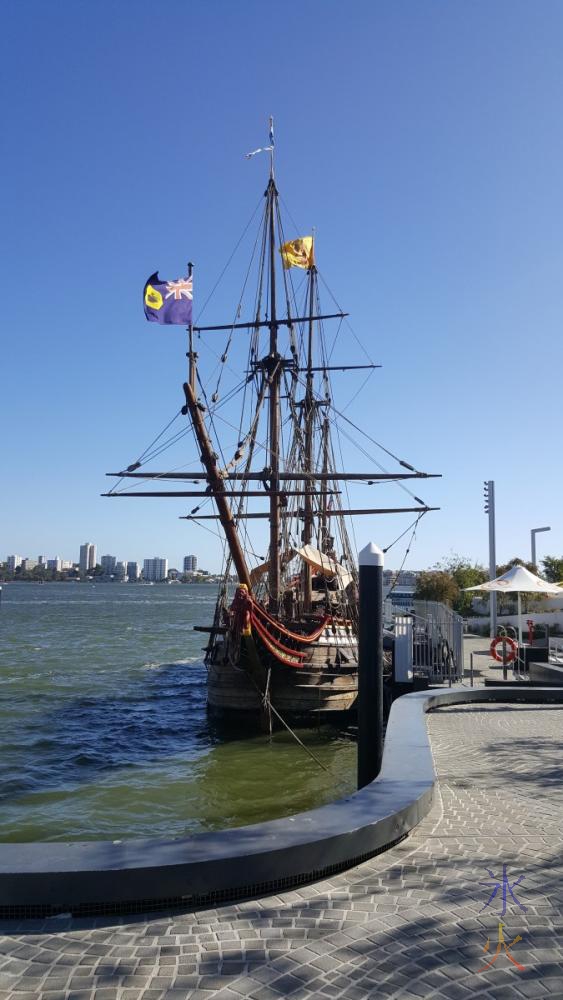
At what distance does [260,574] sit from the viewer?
84.0 feet

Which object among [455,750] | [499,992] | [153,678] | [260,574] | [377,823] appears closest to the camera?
[499,992]

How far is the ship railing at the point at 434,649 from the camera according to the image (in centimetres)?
1752

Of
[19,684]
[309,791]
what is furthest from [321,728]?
[19,684]

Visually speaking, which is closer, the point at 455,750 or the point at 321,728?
the point at 455,750

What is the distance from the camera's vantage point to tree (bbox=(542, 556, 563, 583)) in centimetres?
5522

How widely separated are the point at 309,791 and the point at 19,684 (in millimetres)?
18214

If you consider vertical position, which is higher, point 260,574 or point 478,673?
point 260,574

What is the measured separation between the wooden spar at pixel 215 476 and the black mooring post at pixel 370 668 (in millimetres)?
9810

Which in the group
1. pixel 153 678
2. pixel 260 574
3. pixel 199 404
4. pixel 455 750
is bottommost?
pixel 153 678

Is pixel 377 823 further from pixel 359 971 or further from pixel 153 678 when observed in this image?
pixel 153 678

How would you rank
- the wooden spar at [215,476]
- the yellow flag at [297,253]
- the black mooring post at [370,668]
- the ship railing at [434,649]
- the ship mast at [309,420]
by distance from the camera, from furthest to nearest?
the ship mast at [309,420] < the yellow flag at [297,253] < the ship railing at [434,649] < the wooden spar at [215,476] < the black mooring post at [370,668]

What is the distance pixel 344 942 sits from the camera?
3.91 metres

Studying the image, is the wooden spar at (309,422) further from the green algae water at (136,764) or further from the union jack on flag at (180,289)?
the union jack on flag at (180,289)

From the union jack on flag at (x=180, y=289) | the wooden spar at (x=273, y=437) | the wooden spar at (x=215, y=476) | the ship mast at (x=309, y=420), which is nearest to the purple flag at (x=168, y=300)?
the union jack on flag at (x=180, y=289)
